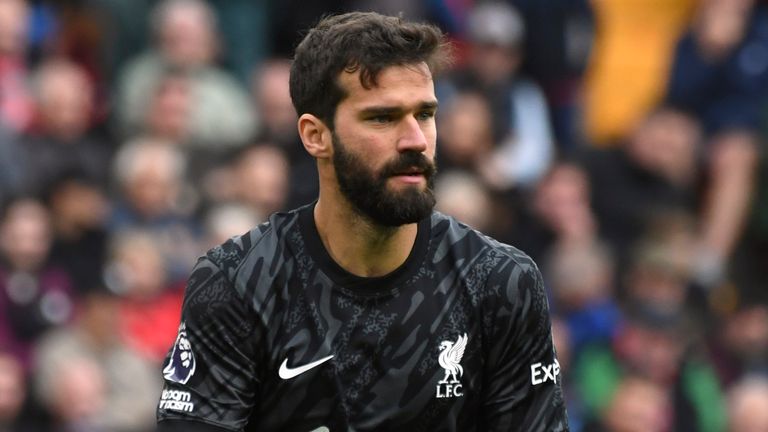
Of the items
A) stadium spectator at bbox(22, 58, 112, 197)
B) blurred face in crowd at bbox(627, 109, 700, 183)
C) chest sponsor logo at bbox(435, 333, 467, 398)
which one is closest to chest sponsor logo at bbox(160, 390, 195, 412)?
chest sponsor logo at bbox(435, 333, 467, 398)

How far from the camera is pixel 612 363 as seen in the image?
10.0m

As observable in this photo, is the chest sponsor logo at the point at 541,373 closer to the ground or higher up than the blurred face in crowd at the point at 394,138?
closer to the ground

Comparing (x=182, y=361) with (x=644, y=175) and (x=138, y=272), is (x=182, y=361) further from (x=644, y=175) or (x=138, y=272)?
(x=644, y=175)

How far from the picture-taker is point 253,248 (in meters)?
5.05

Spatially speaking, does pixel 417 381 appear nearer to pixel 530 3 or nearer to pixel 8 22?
pixel 8 22

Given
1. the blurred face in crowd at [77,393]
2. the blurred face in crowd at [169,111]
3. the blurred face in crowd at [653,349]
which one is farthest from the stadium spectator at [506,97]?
the blurred face in crowd at [77,393]

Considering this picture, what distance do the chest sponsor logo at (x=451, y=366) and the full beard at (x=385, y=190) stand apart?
1.21 feet

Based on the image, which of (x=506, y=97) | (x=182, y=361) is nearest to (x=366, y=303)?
(x=182, y=361)

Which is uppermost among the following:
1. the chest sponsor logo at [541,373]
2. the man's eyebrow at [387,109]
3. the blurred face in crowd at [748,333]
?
the man's eyebrow at [387,109]

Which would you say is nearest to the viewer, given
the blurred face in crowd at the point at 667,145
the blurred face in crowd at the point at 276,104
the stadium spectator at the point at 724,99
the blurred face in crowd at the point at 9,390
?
the blurred face in crowd at the point at 9,390

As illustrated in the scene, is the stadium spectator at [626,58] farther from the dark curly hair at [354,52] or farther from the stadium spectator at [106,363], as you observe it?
the dark curly hair at [354,52]

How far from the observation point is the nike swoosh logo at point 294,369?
4941 mm

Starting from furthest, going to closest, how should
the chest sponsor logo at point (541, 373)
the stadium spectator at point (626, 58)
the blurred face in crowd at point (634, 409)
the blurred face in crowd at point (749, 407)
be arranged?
the stadium spectator at point (626, 58), the blurred face in crowd at point (749, 407), the blurred face in crowd at point (634, 409), the chest sponsor logo at point (541, 373)

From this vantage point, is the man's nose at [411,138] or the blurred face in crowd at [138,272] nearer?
the man's nose at [411,138]
